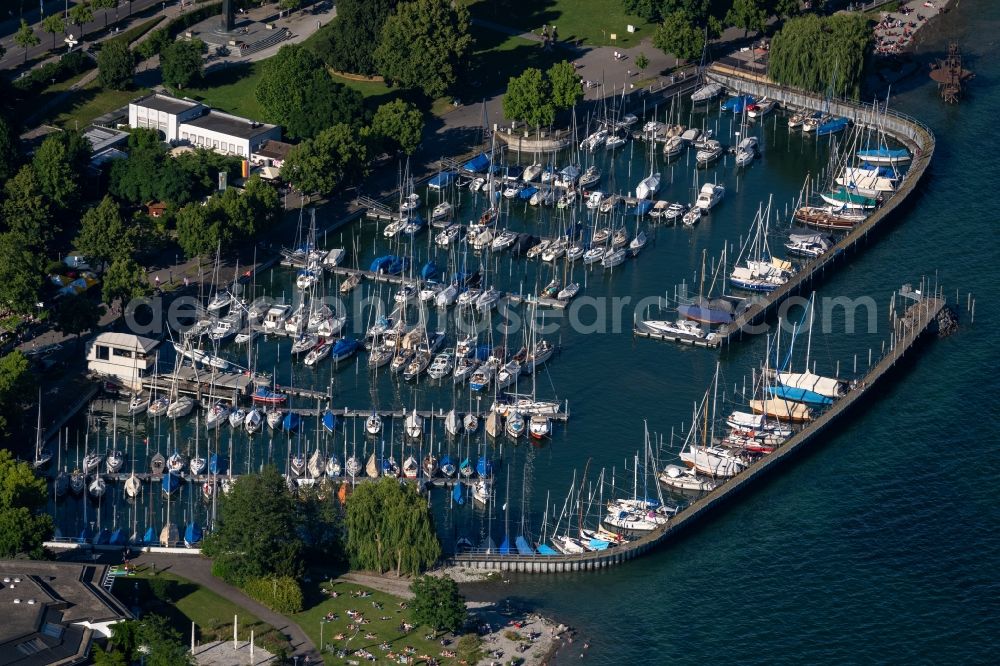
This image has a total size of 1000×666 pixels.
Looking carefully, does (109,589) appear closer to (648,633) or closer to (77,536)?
(77,536)

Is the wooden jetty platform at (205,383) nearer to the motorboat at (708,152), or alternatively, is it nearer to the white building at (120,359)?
the white building at (120,359)

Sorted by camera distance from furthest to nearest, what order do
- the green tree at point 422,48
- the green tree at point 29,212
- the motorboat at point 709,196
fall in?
the green tree at point 422,48 < the motorboat at point 709,196 < the green tree at point 29,212

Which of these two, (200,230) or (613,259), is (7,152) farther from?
(613,259)

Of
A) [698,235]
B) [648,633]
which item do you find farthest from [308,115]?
[648,633]

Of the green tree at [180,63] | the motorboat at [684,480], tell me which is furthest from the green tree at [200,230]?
the motorboat at [684,480]

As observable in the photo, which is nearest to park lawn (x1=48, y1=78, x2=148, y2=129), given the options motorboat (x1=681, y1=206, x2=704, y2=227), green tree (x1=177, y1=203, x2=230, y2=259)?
green tree (x1=177, y1=203, x2=230, y2=259)

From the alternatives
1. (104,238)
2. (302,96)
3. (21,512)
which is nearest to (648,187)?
(302,96)
